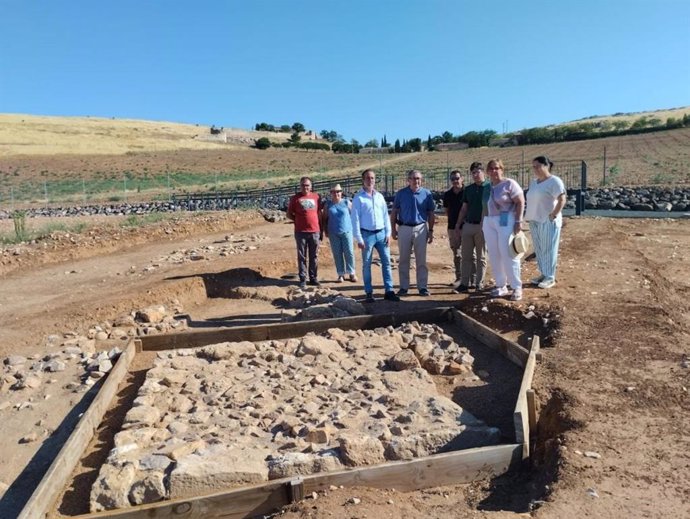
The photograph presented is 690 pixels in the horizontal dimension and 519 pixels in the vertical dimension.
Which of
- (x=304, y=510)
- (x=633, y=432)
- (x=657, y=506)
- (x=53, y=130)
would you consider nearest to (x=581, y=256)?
(x=633, y=432)

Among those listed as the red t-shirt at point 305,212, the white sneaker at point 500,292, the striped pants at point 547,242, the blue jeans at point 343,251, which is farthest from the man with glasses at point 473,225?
the red t-shirt at point 305,212

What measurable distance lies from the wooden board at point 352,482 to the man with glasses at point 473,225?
425 centimetres

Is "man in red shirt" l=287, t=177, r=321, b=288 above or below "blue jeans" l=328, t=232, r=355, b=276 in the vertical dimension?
above

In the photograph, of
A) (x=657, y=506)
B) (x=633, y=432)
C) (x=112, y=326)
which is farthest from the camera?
(x=112, y=326)

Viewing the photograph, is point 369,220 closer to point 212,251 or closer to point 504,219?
point 504,219

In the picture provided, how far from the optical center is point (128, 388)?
5.75m

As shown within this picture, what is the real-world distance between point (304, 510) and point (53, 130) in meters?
82.1

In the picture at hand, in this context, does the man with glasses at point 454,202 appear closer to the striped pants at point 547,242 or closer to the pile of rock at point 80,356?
the striped pants at point 547,242

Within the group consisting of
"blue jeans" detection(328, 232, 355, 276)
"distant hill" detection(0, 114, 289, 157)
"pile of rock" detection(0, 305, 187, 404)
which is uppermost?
"distant hill" detection(0, 114, 289, 157)

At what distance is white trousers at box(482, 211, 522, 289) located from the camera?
23.0ft

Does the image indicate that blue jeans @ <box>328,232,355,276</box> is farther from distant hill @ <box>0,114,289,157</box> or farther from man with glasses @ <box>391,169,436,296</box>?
distant hill @ <box>0,114,289,157</box>

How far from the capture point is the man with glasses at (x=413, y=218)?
7.72 m

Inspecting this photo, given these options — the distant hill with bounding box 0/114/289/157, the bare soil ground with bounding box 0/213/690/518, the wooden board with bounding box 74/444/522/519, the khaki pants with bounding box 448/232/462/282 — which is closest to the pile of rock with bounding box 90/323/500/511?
the wooden board with bounding box 74/444/522/519

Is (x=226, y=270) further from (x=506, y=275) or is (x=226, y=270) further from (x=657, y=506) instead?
(x=657, y=506)
